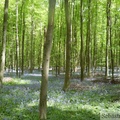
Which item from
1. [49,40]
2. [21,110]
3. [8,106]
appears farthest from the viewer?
[8,106]

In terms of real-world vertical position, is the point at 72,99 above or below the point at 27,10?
below

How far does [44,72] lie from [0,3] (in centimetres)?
3003

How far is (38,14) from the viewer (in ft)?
111

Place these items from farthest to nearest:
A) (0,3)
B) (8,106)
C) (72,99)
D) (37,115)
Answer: (0,3), (72,99), (8,106), (37,115)

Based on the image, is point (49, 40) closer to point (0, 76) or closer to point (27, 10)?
point (0, 76)

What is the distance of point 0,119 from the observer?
355 inches

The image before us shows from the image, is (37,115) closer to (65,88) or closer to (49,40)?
(49,40)

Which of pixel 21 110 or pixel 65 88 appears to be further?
pixel 65 88

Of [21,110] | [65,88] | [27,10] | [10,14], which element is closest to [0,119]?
[21,110]

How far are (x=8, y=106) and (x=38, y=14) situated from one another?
2459 centimetres

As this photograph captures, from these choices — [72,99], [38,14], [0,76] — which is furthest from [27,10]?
[72,99]

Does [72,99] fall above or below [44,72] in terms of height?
below

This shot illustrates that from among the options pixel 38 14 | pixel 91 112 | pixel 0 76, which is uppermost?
pixel 38 14

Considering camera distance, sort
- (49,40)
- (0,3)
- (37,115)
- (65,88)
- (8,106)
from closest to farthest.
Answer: (49,40) < (37,115) < (8,106) < (65,88) < (0,3)
